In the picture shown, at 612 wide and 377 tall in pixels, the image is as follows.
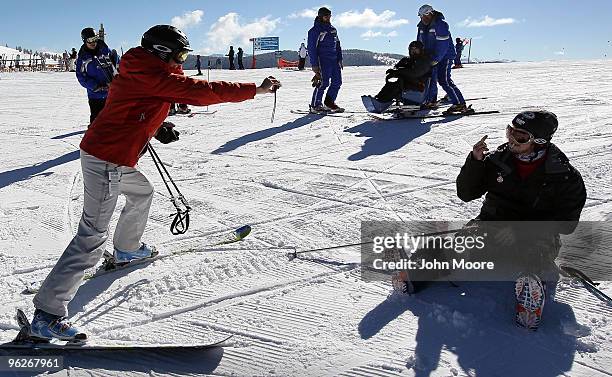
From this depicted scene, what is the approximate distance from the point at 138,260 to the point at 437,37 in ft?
23.9

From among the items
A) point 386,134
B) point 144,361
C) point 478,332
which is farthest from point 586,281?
point 386,134

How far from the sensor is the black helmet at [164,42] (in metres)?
3.06

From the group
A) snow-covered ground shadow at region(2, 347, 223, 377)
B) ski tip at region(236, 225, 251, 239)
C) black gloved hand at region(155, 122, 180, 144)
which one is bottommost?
snow-covered ground shadow at region(2, 347, 223, 377)

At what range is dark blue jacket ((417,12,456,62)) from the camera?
9445 millimetres

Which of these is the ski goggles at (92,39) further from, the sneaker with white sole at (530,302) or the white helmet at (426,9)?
the sneaker with white sole at (530,302)

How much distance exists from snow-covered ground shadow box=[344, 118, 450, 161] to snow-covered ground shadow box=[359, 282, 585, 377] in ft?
12.8

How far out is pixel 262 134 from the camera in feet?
30.0

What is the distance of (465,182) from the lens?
3426mm

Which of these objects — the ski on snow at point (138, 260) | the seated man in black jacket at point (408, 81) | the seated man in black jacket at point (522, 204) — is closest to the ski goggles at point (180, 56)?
the ski on snow at point (138, 260)

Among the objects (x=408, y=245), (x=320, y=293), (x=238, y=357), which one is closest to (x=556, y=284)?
(x=408, y=245)

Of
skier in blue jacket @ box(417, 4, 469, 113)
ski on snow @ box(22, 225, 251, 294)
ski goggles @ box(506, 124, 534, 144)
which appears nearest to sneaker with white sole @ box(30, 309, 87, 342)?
ski on snow @ box(22, 225, 251, 294)

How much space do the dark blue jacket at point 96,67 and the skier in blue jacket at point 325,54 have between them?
4.21 m

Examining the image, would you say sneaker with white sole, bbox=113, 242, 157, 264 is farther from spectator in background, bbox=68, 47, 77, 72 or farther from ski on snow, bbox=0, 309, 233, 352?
spectator in background, bbox=68, 47, 77, 72

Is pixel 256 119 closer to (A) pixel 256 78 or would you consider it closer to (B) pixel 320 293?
(B) pixel 320 293
